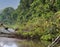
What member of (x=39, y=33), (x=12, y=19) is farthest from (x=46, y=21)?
(x=12, y=19)

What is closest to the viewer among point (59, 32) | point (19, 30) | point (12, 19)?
point (59, 32)

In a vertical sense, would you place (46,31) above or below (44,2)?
below

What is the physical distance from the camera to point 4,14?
88062mm

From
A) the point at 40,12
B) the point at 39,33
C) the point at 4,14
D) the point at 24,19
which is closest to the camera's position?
the point at 39,33

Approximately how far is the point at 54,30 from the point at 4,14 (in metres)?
56.5

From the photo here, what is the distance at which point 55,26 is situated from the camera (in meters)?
32.3

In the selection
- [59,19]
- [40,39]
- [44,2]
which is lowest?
[40,39]

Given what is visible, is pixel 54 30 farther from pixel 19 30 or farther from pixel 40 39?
pixel 19 30

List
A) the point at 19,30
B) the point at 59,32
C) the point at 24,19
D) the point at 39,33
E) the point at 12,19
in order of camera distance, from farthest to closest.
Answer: the point at 12,19, the point at 24,19, the point at 19,30, the point at 39,33, the point at 59,32

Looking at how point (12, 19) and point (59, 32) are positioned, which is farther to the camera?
point (12, 19)

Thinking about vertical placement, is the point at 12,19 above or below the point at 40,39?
above

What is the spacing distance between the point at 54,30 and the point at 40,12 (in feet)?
44.0

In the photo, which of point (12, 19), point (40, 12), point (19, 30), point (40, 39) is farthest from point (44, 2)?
point (12, 19)

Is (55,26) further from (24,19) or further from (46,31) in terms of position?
(24,19)
